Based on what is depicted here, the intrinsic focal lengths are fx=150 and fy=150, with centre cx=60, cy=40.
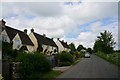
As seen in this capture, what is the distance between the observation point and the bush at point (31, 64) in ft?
32.2

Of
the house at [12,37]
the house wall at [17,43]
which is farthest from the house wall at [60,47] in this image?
the house wall at [17,43]

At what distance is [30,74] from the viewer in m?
9.91

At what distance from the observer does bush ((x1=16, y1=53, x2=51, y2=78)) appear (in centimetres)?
981

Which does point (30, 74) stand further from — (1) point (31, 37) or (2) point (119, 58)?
(1) point (31, 37)

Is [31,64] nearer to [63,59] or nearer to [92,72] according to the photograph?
[92,72]

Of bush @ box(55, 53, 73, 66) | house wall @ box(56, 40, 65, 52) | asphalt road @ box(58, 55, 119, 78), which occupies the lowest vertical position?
asphalt road @ box(58, 55, 119, 78)

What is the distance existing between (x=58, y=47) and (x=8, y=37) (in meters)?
38.3

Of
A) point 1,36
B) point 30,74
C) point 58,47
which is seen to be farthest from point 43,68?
point 58,47

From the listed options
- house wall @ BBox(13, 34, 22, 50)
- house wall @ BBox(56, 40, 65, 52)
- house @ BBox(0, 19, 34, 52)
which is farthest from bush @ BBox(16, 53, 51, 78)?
house wall @ BBox(56, 40, 65, 52)

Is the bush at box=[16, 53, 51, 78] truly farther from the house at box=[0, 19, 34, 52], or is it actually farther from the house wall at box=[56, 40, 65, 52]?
the house wall at box=[56, 40, 65, 52]

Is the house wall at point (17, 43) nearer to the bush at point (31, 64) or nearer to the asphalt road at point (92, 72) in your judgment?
the asphalt road at point (92, 72)

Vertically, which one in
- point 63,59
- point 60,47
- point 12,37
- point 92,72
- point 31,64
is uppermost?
point 12,37

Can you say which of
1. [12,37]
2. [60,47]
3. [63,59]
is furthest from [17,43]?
[60,47]

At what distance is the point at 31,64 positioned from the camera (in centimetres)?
1027
